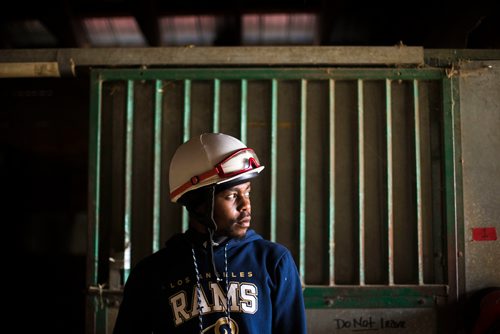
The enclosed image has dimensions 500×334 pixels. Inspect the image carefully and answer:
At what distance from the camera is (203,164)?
5.31ft

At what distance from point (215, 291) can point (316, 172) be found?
1104mm

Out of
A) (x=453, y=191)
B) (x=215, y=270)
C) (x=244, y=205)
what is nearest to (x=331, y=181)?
(x=453, y=191)

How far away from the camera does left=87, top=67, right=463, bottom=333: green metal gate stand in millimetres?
2322

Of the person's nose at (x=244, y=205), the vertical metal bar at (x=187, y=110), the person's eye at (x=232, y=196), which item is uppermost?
the vertical metal bar at (x=187, y=110)

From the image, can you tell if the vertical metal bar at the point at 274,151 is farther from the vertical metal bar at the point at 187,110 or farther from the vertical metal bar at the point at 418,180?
the vertical metal bar at the point at 418,180

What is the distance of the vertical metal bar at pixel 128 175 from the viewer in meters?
2.34

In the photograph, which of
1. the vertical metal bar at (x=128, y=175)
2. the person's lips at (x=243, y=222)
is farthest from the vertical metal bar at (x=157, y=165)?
the person's lips at (x=243, y=222)

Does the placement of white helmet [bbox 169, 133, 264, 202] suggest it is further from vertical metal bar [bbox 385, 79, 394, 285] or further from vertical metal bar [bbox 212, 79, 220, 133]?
vertical metal bar [bbox 385, 79, 394, 285]

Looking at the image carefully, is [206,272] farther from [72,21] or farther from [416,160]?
[72,21]

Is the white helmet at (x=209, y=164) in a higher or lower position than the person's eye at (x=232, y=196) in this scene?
higher

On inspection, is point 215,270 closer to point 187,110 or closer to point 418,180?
point 187,110

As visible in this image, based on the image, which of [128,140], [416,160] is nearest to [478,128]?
[416,160]

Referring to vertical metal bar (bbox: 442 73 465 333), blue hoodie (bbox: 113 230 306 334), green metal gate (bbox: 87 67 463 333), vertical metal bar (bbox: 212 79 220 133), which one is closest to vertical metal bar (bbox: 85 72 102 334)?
green metal gate (bbox: 87 67 463 333)

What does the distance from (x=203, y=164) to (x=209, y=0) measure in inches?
117
